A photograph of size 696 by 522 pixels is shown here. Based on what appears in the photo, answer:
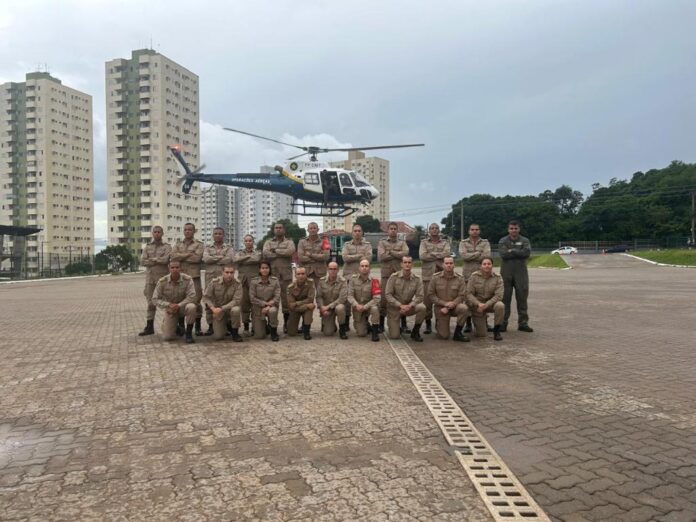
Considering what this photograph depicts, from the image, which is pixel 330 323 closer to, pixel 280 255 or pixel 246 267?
pixel 280 255

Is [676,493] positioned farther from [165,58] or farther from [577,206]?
[577,206]

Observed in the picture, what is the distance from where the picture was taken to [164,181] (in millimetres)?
89188

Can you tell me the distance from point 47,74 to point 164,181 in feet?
107

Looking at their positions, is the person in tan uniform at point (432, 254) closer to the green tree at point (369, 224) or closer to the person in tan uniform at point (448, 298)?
the person in tan uniform at point (448, 298)

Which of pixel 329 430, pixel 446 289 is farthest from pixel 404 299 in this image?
pixel 329 430

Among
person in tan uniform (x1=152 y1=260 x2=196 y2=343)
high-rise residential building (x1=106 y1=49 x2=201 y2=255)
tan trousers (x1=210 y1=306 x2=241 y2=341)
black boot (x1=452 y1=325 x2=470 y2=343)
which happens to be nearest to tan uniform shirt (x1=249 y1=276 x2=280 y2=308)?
tan trousers (x1=210 y1=306 x2=241 y2=341)

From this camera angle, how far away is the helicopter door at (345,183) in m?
29.8

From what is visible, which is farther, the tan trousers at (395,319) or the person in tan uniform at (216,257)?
the person in tan uniform at (216,257)

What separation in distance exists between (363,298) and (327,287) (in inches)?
26.3

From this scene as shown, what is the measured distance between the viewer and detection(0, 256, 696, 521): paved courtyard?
9.73 feet

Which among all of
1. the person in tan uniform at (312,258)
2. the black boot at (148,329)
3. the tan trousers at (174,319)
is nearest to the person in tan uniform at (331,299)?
the person in tan uniform at (312,258)

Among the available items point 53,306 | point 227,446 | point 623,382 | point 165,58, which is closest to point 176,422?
point 227,446

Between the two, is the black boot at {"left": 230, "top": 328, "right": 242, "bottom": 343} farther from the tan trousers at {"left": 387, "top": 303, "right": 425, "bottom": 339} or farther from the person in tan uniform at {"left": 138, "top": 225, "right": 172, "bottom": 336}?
the tan trousers at {"left": 387, "top": 303, "right": 425, "bottom": 339}

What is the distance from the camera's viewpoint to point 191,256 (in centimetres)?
927
